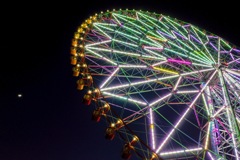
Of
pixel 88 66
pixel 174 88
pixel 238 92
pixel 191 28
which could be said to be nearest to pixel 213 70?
pixel 238 92

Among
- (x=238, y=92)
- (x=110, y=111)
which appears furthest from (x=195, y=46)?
(x=110, y=111)

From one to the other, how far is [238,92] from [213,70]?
1323mm

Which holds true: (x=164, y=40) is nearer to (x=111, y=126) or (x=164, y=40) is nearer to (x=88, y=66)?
(x=88, y=66)

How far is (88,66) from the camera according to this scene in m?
12.4

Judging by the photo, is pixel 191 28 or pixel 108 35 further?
pixel 191 28

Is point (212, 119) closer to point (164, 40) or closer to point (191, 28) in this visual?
point (164, 40)

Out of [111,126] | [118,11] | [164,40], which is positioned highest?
[118,11]

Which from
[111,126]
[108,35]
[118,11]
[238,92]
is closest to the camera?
[111,126]

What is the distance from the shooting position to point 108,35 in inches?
571

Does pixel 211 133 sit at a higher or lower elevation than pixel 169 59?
lower

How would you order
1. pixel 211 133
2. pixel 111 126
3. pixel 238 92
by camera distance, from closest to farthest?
pixel 111 126 < pixel 211 133 < pixel 238 92

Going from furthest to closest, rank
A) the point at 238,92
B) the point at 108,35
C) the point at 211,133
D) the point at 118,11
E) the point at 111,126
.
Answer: the point at 118,11
the point at 108,35
the point at 238,92
the point at 211,133
the point at 111,126

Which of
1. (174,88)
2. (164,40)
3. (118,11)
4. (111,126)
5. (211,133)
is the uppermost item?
(118,11)

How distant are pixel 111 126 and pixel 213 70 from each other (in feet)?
18.2
